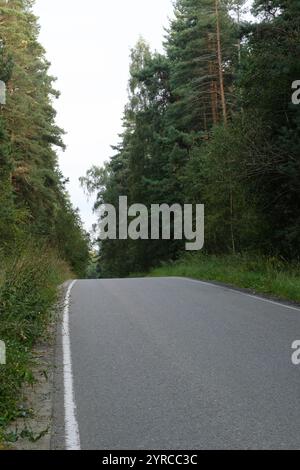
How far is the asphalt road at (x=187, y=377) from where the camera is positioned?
581cm

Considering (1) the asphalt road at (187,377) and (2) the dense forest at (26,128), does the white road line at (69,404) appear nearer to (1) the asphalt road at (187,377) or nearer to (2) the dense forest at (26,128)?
(1) the asphalt road at (187,377)

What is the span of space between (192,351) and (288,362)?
157 centimetres

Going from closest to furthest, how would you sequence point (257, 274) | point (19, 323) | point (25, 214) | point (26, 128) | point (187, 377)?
point (187, 377) < point (19, 323) < point (257, 274) < point (25, 214) < point (26, 128)

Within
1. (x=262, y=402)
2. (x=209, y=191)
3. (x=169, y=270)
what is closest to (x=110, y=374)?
(x=262, y=402)

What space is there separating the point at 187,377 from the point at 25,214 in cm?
2110

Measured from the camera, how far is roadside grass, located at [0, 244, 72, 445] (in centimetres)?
689

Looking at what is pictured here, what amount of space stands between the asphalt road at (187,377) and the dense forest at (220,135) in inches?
272

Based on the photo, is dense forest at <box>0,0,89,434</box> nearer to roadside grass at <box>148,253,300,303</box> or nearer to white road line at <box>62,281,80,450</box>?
white road line at <box>62,281,80,450</box>

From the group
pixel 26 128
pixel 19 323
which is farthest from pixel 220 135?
pixel 19 323

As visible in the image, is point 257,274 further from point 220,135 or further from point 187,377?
point 187,377

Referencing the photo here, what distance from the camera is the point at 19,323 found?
9.71m

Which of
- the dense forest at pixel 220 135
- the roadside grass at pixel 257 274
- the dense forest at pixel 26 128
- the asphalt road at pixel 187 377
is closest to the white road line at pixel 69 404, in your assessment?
the asphalt road at pixel 187 377

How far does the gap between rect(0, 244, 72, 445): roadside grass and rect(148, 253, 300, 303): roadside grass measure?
628cm

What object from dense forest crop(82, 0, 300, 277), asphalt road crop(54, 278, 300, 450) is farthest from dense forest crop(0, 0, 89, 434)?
dense forest crop(82, 0, 300, 277)
